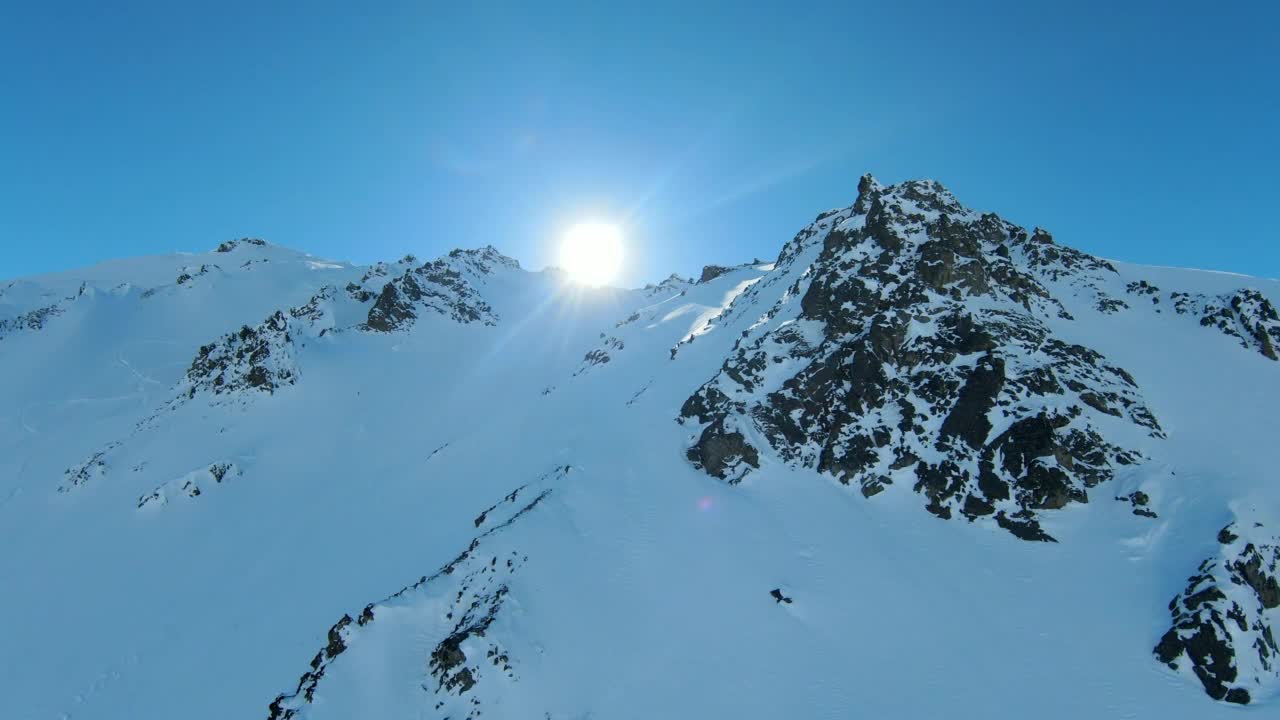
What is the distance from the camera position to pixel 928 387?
28.4 meters

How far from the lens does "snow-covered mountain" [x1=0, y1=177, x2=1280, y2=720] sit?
17.5 m

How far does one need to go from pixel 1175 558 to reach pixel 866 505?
11.3 meters

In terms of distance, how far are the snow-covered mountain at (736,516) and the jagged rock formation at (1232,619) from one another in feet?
0.40

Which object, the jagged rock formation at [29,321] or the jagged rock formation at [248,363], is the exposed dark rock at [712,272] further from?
the jagged rock formation at [29,321]

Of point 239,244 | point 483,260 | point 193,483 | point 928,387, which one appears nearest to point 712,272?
point 483,260

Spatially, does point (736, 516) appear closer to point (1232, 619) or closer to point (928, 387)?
point (928, 387)

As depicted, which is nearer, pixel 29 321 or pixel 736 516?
pixel 736 516

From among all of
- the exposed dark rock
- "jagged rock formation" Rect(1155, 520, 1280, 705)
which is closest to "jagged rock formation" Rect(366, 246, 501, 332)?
the exposed dark rock

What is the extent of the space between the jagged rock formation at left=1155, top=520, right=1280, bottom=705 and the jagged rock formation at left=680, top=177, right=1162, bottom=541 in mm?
4688

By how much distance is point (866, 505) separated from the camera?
2523cm

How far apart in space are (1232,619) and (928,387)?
45.1ft

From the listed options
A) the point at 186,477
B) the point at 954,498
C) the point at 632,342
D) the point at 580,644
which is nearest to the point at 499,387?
the point at 632,342

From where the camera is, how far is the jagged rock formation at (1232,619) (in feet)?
56.1

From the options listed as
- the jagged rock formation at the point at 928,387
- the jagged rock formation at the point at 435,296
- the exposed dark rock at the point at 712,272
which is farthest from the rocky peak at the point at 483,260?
the jagged rock formation at the point at 928,387
